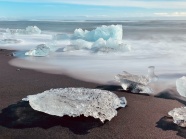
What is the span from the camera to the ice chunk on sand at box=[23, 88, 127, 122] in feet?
10.4

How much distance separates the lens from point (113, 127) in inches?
124

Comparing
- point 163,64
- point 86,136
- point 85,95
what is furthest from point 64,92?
point 163,64

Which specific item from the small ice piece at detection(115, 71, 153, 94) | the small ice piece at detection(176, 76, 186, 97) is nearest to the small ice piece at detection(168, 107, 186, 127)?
the small ice piece at detection(176, 76, 186, 97)

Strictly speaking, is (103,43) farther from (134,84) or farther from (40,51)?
(134,84)

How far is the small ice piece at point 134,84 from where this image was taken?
430 centimetres

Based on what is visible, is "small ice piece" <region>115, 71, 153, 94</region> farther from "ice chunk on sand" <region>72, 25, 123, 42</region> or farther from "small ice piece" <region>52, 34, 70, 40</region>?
"small ice piece" <region>52, 34, 70, 40</region>

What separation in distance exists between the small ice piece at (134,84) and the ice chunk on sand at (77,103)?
2.57 ft

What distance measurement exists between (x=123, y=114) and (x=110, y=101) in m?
0.23

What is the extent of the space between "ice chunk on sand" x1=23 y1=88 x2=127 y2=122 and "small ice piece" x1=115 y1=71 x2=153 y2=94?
78 cm

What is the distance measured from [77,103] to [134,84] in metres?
1.41

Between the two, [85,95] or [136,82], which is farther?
[136,82]

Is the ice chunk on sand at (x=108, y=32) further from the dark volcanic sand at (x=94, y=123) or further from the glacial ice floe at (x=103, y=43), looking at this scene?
the dark volcanic sand at (x=94, y=123)

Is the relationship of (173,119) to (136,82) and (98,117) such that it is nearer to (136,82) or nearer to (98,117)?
(98,117)

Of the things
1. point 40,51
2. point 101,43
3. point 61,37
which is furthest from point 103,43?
point 61,37
